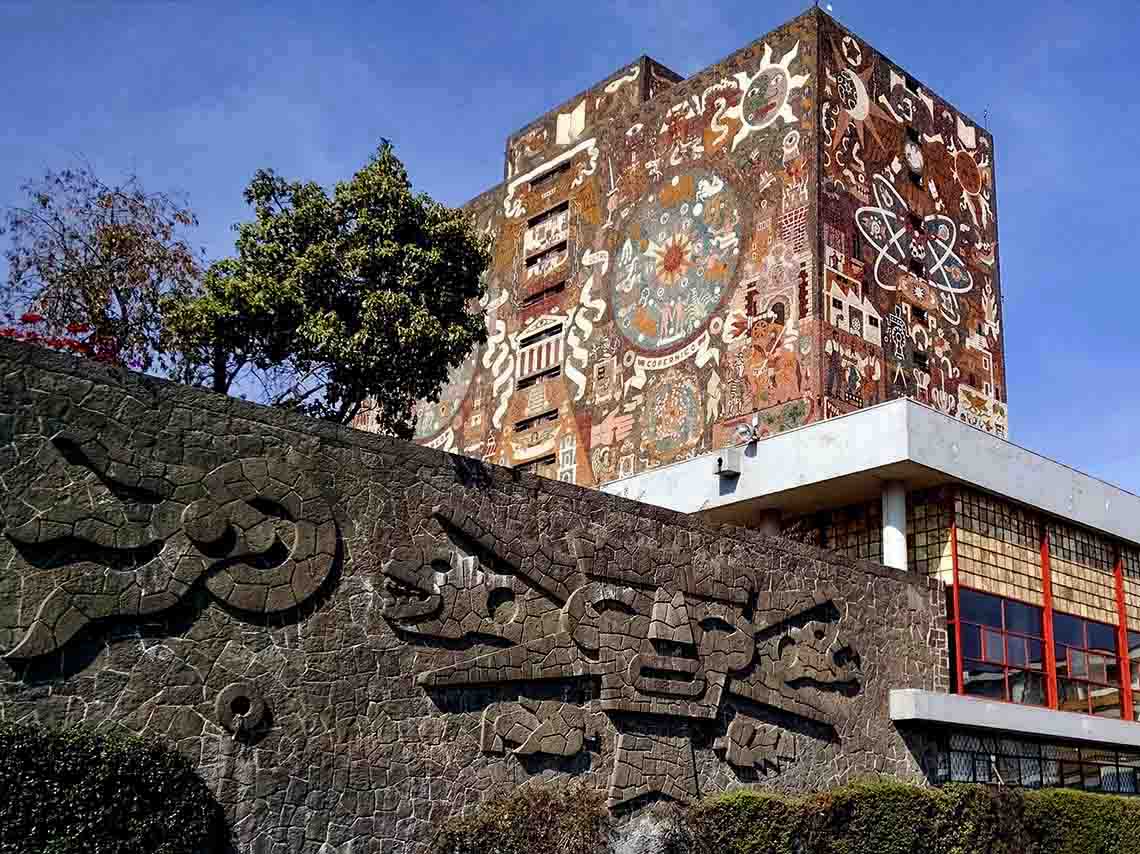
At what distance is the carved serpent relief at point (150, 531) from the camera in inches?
390

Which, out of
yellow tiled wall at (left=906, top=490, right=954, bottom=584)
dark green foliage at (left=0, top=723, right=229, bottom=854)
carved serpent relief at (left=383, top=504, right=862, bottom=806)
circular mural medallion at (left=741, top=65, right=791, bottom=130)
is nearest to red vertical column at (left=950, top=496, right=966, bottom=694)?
yellow tiled wall at (left=906, top=490, right=954, bottom=584)

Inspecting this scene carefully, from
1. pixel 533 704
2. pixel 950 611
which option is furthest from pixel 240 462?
pixel 950 611

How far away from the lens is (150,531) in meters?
10.5

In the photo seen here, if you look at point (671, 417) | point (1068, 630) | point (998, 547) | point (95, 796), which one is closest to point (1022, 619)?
point (998, 547)

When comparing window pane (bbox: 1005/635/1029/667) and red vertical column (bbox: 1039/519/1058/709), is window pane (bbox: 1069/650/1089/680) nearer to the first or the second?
red vertical column (bbox: 1039/519/1058/709)

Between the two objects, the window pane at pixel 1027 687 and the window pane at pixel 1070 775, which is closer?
the window pane at pixel 1027 687

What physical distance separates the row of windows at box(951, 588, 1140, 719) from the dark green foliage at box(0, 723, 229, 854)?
1129 centimetres

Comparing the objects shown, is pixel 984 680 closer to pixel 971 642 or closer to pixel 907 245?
pixel 971 642

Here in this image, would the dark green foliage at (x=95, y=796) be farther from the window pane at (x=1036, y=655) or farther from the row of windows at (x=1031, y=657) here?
the window pane at (x=1036, y=655)

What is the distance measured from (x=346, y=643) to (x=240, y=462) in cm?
188

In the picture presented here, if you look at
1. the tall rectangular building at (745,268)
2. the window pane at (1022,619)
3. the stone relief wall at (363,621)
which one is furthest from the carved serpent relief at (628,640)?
the tall rectangular building at (745,268)

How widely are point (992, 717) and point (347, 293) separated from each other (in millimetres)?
10496

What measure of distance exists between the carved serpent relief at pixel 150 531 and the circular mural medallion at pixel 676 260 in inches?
550

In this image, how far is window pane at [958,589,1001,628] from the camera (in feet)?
57.8
